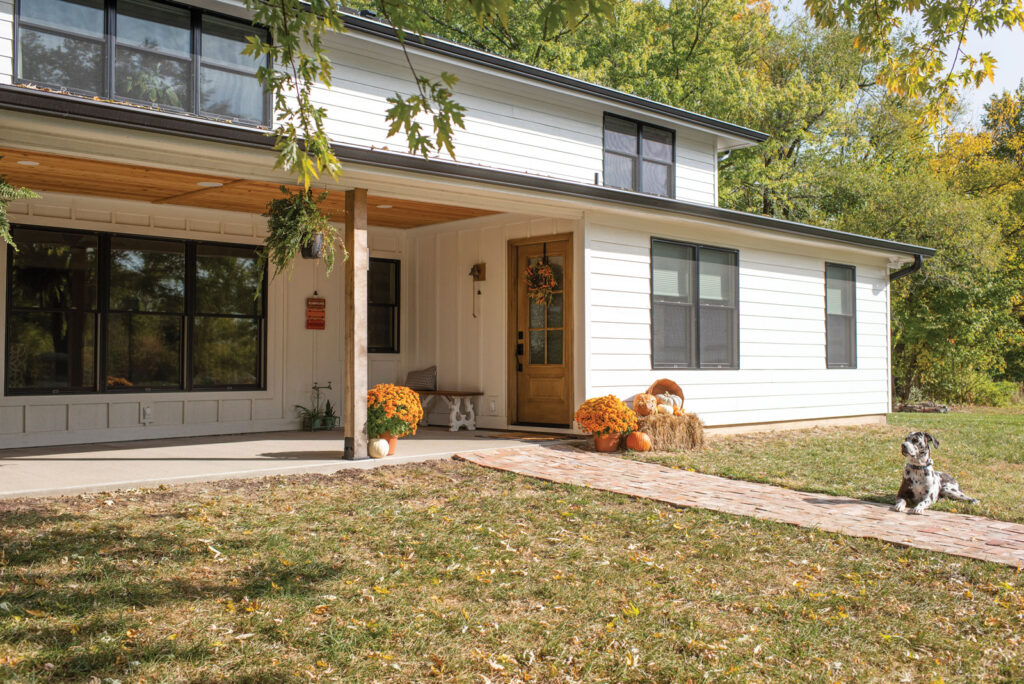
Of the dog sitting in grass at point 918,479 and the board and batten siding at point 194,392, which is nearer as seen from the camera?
the dog sitting in grass at point 918,479

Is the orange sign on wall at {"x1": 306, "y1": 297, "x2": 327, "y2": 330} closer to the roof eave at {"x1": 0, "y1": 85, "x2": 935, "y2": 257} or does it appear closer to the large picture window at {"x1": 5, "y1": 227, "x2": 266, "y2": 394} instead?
the large picture window at {"x1": 5, "y1": 227, "x2": 266, "y2": 394}

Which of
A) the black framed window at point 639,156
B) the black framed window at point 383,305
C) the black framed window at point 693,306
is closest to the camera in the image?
the black framed window at point 693,306

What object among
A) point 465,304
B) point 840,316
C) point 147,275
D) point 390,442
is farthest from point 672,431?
point 147,275

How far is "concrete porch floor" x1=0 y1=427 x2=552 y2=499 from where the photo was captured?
22.4 ft

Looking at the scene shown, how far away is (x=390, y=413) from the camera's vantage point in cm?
838

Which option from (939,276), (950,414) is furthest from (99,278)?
(939,276)

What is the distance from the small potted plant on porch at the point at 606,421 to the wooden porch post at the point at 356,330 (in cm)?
265

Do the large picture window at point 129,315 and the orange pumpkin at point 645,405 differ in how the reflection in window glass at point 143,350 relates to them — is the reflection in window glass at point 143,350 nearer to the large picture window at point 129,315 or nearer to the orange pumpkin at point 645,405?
the large picture window at point 129,315

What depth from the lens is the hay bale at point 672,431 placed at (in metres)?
9.86

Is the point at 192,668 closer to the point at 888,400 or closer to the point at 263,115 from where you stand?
the point at 263,115

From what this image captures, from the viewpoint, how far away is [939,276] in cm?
2094

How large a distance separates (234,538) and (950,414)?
16616 mm

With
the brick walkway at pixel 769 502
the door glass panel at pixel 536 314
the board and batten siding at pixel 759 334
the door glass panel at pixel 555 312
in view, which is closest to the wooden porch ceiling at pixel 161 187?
the door glass panel at pixel 536 314

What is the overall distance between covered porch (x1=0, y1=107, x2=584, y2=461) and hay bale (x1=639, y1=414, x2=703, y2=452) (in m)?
0.98
